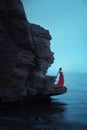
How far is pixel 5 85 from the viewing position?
3866 centimetres

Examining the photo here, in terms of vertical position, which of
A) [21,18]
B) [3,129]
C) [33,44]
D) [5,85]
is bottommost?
[3,129]

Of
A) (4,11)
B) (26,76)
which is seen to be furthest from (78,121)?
(4,11)

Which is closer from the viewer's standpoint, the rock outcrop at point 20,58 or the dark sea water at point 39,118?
the dark sea water at point 39,118

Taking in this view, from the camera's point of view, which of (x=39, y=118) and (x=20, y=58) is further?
(x=20, y=58)

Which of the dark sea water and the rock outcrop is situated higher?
the rock outcrop

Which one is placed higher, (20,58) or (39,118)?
(20,58)

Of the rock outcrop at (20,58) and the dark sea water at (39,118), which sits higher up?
the rock outcrop at (20,58)

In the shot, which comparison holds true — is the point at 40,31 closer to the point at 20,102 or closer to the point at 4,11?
the point at 4,11

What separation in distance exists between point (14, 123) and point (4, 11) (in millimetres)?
17122

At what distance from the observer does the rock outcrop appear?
126 ft

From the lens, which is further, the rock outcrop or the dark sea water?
the rock outcrop

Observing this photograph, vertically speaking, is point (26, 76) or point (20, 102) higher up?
point (26, 76)

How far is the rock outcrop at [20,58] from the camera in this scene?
38344mm

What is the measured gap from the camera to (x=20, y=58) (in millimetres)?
39469
